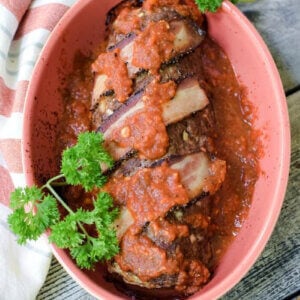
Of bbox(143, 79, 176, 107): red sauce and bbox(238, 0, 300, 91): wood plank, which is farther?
bbox(238, 0, 300, 91): wood plank

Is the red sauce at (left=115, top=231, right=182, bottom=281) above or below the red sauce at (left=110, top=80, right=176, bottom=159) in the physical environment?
below

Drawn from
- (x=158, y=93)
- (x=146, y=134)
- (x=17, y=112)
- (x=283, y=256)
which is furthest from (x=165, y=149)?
(x=283, y=256)

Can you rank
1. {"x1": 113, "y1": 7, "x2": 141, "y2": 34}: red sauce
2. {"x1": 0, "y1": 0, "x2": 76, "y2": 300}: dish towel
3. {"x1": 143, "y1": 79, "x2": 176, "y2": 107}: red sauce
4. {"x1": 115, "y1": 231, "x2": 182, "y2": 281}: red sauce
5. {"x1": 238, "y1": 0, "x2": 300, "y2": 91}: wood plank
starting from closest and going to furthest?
{"x1": 115, "y1": 231, "x2": 182, "y2": 281}: red sauce
{"x1": 143, "y1": 79, "x2": 176, "y2": 107}: red sauce
{"x1": 113, "y1": 7, "x2": 141, "y2": 34}: red sauce
{"x1": 0, "y1": 0, "x2": 76, "y2": 300}: dish towel
{"x1": 238, "y1": 0, "x2": 300, "y2": 91}: wood plank

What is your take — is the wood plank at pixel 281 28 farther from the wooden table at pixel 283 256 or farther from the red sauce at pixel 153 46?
the red sauce at pixel 153 46

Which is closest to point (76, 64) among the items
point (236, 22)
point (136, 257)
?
point (236, 22)

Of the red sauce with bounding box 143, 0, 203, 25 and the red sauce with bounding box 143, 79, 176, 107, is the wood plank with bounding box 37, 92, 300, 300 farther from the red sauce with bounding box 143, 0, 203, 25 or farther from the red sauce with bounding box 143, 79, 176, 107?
the red sauce with bounding box 143, 0, 203, 25

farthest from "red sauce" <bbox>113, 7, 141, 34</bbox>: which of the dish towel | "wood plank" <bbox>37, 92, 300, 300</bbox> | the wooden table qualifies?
"wood plank" <bbox>37, 92, 300, 300</bbox>

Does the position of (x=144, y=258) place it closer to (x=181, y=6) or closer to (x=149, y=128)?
(x=149, y=128)
